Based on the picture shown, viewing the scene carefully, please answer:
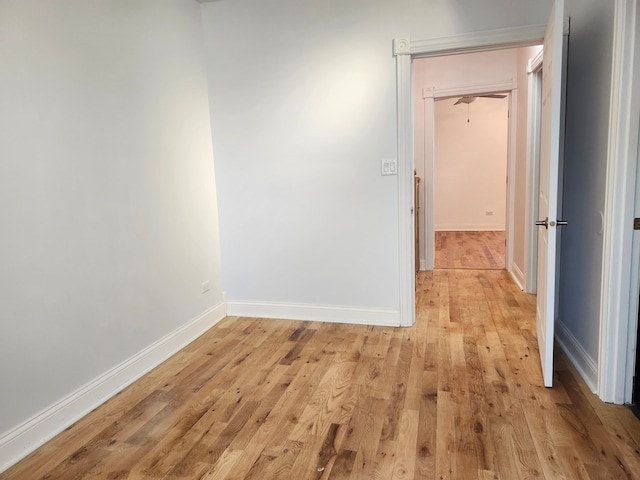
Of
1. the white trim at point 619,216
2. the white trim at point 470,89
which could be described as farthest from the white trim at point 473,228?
the white trim at point 619,216

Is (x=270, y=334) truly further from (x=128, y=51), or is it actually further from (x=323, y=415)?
(x=128, y=51)

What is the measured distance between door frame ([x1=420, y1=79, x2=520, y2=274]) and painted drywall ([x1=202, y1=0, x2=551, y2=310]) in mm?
1934

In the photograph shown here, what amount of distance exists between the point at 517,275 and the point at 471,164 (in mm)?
3840

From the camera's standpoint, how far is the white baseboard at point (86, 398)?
1.90m

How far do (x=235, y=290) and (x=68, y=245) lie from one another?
1637 mm

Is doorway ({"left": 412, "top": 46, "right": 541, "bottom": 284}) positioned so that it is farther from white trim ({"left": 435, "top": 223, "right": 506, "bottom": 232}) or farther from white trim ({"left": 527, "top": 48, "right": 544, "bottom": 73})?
white trim ({"left": 435, "top": 223, "right": 506, "bottom": 232})

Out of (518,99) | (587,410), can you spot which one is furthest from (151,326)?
(518,99)

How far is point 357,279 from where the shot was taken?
339 centimetres

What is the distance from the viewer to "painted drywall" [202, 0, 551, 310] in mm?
3104

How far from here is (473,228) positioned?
8016 millimetres

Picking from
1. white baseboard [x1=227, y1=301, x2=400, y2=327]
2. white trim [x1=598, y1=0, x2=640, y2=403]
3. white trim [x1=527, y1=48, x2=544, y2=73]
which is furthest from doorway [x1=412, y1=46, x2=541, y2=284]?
white trim [x1=598, y1=0, x2=640, y2=403]

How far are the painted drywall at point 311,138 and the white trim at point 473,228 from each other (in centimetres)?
510

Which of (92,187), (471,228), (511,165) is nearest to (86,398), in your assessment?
(92,187)

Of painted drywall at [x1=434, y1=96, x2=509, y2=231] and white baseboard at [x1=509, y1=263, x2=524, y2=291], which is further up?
painted drywall at [x1=434, y1=96, x2=509, y2=231]
